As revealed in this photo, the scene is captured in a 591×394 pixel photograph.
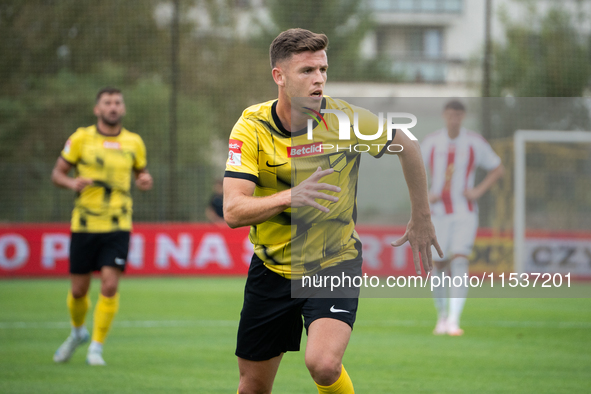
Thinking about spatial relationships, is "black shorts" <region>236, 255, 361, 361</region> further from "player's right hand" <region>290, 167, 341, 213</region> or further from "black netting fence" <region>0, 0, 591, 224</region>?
"black netting fence" <region>0, 0, 591, 224</region>

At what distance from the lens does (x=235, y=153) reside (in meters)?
3.68

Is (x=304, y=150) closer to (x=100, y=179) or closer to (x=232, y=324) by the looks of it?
(x=100, y=179)

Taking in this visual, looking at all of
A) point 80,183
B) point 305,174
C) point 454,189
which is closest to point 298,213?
point 305,174

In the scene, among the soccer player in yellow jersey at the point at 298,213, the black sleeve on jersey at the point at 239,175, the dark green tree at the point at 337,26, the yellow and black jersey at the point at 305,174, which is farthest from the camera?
the dark green tree at the point at 337,26

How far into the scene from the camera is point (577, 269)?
14891 mm

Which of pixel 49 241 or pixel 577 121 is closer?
pixel 49 241

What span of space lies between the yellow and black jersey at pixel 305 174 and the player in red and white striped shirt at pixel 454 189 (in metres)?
4.45

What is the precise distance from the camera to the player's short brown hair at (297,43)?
3.73 meters

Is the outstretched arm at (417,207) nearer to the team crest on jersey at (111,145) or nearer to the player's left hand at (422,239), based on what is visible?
the player's left hand at (422,239)

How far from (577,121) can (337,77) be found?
6371 millimetres

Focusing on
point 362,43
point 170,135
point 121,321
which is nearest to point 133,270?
point 170,135

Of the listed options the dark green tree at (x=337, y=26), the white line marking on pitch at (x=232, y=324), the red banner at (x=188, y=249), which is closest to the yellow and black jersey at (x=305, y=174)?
the white line marking on pitch at (x=232, y=324)

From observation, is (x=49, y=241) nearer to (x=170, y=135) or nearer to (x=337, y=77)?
(x=170, y=135)

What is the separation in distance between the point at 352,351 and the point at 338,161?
374cm
